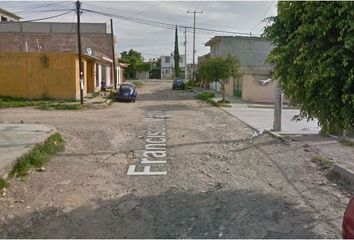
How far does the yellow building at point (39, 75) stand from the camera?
23.6m

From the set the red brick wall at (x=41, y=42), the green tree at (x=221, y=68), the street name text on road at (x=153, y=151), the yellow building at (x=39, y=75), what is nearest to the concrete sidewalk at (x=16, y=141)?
the street name text on road at (x=153, y=151)

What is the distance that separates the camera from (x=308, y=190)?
243 inches

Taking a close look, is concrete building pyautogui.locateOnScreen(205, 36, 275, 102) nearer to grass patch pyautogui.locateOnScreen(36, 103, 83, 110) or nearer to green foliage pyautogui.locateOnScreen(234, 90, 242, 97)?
green foliage pyautogui.locateOnScreen(234, 90, 242, 97)

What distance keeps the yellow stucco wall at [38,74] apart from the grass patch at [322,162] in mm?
18589

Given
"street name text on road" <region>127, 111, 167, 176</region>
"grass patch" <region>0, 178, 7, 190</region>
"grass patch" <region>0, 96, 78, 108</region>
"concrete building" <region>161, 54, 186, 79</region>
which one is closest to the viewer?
"grass patch" <region>0, 178, 7, 190</region>

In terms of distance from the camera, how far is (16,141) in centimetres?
926

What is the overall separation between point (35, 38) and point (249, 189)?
40297mm

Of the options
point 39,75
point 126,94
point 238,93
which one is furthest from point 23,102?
point 238,93

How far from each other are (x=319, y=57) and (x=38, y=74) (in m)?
21.9

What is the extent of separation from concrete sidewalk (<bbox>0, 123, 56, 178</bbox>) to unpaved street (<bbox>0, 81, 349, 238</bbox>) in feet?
1.58

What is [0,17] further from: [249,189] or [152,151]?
[249,189]

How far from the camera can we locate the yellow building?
77.3ft

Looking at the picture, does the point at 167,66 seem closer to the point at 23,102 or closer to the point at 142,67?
the point at 142,67

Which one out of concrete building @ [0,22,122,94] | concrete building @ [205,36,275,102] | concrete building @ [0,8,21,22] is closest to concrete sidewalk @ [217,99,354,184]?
concrete building @ [205,36,275,102]
